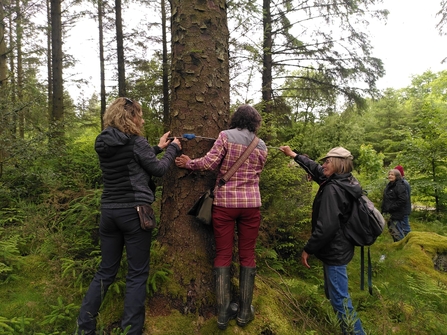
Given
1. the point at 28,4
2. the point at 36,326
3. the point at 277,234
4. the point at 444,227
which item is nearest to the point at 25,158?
the point at 36,326

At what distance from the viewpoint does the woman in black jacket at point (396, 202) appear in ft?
24.2

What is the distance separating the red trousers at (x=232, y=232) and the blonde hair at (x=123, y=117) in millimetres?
1061

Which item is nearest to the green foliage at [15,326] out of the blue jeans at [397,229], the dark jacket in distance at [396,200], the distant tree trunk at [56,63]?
the distant tree trunk at [56,63]

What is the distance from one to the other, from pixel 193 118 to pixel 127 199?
42.5 inches

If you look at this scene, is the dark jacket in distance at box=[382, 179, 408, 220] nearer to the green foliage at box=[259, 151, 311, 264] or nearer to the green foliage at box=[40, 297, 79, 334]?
the green foliage at box=[259, 151, 311, 264]

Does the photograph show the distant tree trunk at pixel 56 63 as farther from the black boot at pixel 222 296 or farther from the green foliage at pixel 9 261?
the black boot at pixel 222 296

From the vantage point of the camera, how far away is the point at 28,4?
9609 millimetres

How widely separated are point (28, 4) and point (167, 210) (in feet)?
34.6

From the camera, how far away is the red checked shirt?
276 centimetres

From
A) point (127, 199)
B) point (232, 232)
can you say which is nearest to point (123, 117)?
point (127, 199)

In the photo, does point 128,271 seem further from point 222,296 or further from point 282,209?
point 282,209

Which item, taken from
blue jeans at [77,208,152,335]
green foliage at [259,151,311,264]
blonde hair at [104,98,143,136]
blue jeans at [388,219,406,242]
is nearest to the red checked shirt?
blonde hair at [104,98,143,136]

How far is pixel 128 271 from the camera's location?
261 centimetres

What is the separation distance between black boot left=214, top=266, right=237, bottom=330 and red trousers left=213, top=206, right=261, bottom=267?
0.07 metres
